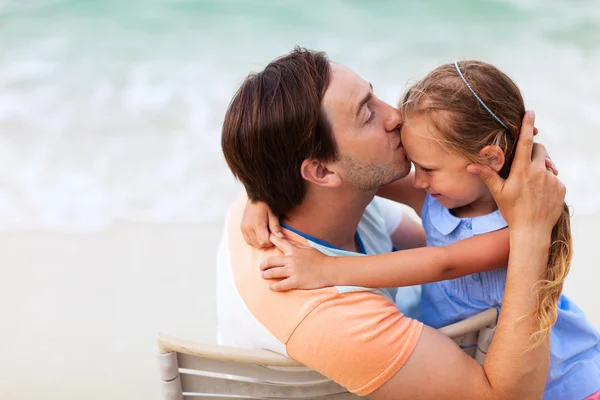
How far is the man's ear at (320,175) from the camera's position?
241 centimetres

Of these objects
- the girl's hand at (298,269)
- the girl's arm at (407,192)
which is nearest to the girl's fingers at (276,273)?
the girl's hand at (298,269)

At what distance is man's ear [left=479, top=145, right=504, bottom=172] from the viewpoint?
2240 mm

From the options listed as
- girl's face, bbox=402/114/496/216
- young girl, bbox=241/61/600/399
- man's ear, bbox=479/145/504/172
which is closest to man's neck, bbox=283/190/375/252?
young girl, bbox=241/61/600/399

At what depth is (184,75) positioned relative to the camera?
9.16 meters

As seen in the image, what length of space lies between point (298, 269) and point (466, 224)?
69cm

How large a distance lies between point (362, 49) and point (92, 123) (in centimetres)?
407

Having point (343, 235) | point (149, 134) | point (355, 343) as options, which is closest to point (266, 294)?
point (355, 343)

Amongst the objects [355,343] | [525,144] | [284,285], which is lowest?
[355,343]

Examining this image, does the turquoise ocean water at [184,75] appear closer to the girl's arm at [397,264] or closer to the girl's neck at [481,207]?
the girl's neck at [481,207]

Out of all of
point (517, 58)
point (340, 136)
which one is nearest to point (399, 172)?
point (340, 136)

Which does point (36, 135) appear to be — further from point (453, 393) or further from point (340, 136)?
point (453, 393)

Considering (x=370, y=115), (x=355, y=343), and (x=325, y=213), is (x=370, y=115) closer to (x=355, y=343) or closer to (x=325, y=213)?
(x=325, y=213)

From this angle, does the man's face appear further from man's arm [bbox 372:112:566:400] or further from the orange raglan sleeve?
the orange raglan sleeve

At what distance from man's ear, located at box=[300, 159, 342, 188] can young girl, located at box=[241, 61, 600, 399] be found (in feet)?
0.67
